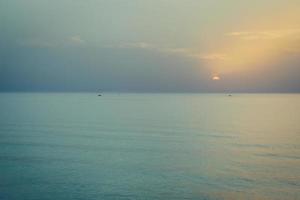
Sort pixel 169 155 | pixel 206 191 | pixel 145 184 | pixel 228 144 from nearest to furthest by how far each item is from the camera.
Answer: pixel 206 191
pixel 145 184
pixel 169 155
pixel 228 144

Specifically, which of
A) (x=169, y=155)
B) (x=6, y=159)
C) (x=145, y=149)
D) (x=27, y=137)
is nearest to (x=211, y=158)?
(x=169, y=155)

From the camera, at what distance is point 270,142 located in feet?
193

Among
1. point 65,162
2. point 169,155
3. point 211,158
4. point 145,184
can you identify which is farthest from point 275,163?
point 65,162

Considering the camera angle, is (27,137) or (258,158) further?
(27,137)

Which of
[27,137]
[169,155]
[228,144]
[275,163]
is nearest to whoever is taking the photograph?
[275,163]

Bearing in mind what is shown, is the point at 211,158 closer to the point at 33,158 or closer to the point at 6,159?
the point at 33,158

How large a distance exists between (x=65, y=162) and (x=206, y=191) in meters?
18.9

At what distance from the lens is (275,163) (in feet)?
137

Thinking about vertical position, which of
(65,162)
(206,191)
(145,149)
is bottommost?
(206,191)

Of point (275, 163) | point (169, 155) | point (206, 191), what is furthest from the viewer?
point (169, 155)

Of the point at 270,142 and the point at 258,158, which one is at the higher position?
the point at 270,142

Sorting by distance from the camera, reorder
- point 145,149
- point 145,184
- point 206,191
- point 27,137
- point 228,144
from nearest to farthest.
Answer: point 206,191 → point 145,184 → point 145,149 → point 228,144 → point 27,137

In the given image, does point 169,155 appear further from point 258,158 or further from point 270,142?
point 270,142

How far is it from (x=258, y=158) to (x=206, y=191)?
55.7 ft
